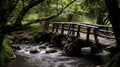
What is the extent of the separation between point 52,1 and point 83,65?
14.7 feet

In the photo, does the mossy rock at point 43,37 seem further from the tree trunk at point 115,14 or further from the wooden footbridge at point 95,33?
the tree trunk at point 115,14

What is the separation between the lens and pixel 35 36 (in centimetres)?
2428

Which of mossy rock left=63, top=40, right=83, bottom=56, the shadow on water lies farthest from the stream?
mossy rock left=63, top=40, right=83, bottom=56

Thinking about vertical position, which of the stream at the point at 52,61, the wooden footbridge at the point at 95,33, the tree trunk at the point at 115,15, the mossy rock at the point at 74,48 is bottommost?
the stream at the point at 52,61

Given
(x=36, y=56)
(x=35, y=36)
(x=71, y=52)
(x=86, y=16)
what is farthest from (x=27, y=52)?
(x=86, y=16)

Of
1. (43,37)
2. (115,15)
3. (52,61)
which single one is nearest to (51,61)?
(52,61)

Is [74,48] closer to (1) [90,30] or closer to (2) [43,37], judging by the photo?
(1) [90,30]

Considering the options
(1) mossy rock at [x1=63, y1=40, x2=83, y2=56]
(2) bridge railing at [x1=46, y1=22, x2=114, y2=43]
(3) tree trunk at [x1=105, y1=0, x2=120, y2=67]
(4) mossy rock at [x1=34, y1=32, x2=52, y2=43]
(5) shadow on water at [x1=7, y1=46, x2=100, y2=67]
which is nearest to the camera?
(3) tree trunk at [x1=105, y1=0, x2=120, y2=67]

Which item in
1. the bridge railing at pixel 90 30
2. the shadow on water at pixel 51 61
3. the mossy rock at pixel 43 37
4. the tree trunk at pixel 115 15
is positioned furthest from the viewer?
the mossy rock at pixel 43 37

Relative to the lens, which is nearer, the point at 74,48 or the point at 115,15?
the point at 115,15

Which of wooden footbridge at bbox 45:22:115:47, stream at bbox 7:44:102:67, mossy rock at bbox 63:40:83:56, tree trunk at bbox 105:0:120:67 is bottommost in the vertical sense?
stream at bbox 7:44:102:67

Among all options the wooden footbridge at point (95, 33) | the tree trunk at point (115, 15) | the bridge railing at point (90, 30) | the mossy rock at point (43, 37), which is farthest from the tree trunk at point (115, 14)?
the mossy rock at point (43, 37)

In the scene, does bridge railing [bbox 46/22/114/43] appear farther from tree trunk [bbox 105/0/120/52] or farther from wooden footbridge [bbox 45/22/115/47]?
tree trunk [bbox 105/0/120/52]

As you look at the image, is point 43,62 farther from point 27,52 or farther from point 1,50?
point 27,52
